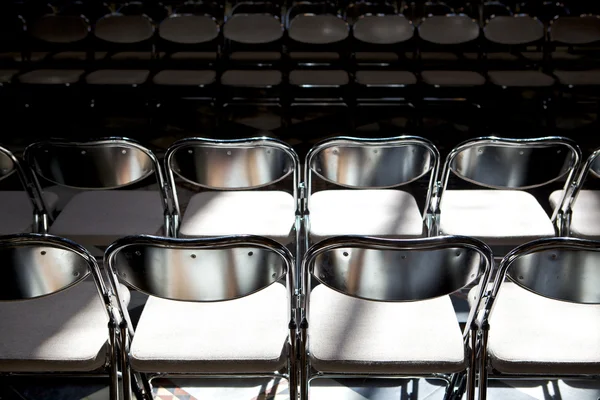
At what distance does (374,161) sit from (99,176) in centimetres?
118

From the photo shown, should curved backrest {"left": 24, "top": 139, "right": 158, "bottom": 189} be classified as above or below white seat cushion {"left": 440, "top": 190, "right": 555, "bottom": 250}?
above

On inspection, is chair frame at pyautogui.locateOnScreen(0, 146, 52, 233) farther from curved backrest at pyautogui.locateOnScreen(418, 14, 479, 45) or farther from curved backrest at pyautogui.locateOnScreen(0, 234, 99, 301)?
curved backrest at pyautogui.locateOnScreen(418, 14, 479, 45)

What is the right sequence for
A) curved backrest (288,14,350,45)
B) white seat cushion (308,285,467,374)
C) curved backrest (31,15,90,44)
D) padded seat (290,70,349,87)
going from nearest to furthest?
1. white seat cushion (308,285,467,374)
2. padded seat (290,70,349,87)
3. curved backrest (288,14,350,45)
4. curved backrest (31,15,90,44)

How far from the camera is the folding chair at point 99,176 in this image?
9.64ft

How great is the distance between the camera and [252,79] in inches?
216

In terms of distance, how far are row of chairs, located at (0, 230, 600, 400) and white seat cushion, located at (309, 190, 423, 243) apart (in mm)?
566

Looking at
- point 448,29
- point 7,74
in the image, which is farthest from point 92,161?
point 448,29

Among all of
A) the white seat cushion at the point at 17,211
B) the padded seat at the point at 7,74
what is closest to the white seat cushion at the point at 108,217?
the white seat cushion at the point at 17,211

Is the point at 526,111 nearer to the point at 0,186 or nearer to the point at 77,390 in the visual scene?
the point at 0,186

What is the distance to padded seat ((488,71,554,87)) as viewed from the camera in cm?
548

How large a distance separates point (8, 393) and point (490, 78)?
426 cm

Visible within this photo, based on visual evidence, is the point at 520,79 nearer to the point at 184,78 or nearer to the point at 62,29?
the point at 184,78

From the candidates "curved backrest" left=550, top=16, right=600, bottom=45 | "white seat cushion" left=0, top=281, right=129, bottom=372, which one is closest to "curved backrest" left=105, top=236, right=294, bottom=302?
"white seat cushion" left=0, top=281, right=129, bottom=372

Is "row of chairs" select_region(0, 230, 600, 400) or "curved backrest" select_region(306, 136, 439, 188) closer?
"row of chairs" select_region(0, 230, 600, 400)
